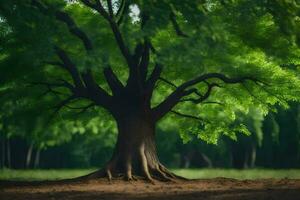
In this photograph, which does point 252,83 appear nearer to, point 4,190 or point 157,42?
point 157,42

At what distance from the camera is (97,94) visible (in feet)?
90.8

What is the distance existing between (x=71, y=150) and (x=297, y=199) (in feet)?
182

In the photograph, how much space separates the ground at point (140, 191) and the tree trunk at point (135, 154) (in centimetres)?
81

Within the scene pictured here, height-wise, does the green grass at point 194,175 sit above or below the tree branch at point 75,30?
below

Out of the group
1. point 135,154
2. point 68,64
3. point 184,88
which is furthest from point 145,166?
point 68,64

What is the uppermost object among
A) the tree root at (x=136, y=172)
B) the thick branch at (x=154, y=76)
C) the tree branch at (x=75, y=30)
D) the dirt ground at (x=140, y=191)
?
the tree branch at (x=75, y=30)

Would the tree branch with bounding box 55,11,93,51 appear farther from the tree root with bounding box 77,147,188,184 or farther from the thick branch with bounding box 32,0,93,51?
the tree root with bounding box 77,147,188,184

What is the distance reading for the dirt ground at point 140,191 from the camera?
19.0 meters

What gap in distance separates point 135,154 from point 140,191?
5.60m

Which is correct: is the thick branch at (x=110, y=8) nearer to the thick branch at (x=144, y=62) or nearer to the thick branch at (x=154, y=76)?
the thick branch at (x=144, y=62)

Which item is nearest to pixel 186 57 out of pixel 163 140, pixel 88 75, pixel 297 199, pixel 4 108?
pixel 297 199

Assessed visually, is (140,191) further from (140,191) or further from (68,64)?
(68,64)

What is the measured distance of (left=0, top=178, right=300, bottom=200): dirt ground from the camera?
750 inches

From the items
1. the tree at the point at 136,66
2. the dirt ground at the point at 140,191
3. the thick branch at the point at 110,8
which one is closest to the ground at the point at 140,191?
the dirt ground at the point at 140,191
